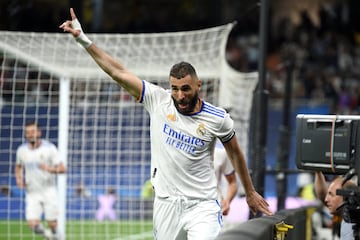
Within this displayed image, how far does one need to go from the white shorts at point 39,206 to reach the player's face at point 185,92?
6.82 meters

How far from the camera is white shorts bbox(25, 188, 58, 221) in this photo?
1332 centimetres

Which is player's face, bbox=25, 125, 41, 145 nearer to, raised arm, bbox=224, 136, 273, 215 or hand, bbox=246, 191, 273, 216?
raised arm, bbox=224, 136, 273, 215

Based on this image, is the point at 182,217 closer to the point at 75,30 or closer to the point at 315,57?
the point at 75,30

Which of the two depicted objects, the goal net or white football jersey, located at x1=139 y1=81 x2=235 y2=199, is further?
the goal net

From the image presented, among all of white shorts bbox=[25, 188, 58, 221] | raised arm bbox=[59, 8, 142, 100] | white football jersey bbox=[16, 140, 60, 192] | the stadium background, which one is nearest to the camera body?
raised arm bbox=[59, 8, 142, 100]

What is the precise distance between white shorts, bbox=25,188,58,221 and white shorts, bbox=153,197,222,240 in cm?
647

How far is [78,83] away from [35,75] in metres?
0.93

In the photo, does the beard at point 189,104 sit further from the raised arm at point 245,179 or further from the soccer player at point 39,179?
the soccer player at point 39,179

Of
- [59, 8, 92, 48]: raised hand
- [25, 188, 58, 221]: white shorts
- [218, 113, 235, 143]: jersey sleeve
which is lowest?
[25, 188, 58, 221]: white shorts

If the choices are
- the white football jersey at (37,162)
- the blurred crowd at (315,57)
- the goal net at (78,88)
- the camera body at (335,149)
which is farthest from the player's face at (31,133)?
the blurred crowd at (315,57)

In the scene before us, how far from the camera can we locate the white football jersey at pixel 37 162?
A: 13188mm

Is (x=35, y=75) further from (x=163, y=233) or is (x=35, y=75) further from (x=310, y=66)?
(x=310, y=66)

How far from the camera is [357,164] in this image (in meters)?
5.96

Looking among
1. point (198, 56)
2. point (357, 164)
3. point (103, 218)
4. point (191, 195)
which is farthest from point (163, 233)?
point (103, 218)
